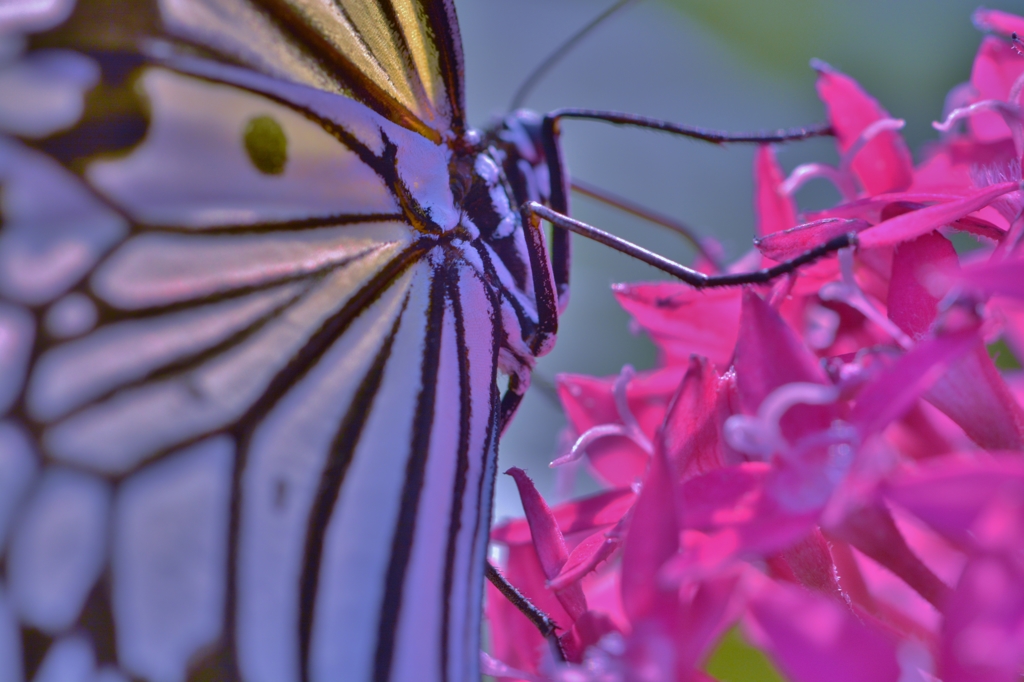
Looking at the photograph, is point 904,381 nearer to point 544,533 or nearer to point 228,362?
point 544,533

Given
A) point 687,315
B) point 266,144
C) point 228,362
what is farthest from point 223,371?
point 687,315

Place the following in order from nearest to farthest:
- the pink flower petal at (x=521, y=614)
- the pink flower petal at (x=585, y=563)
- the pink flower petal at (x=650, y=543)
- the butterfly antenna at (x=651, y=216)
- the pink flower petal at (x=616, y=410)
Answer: the pink flower petal at (x=650, y=543) → the pink flower petal at (x=585, y=563) → the pink flower petal at (x=521, y=614) → the pink flower petal at (x=616, y=410) → the butterfly antenna at (x=651, y=216)

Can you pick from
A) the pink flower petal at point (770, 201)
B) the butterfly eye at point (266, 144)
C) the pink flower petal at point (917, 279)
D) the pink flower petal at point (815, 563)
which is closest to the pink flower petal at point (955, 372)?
the pink flower petal at point (917, 279)

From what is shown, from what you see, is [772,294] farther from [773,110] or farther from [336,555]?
[773,110]

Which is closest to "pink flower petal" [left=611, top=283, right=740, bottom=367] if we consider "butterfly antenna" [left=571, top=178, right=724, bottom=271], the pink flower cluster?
the pink flower cluster

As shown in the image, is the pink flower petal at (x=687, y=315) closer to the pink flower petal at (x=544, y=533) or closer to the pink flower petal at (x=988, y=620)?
the pink flower petal at (x=544, y=533)

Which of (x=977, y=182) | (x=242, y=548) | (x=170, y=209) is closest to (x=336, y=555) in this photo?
(x=242, y=548)

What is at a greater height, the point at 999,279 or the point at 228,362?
the point at 999,279

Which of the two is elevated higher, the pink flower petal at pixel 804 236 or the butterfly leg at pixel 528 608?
the pink flower petal at pixel 804 236
